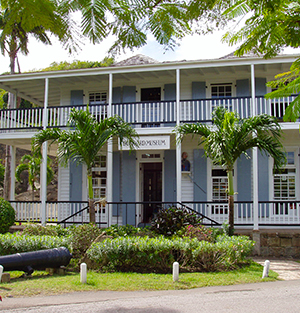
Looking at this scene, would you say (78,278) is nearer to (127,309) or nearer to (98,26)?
(127,309)

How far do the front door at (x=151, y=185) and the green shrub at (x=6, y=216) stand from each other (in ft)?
15.9

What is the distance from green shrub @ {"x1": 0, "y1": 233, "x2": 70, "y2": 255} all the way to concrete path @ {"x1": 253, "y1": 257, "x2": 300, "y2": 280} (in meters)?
4.88

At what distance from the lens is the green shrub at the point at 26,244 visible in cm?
810

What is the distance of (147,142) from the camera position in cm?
1130

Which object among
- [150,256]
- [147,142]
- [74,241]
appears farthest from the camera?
[147,142]

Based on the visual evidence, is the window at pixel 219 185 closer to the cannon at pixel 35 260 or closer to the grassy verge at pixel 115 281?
the grassy verge at pixel 115 281

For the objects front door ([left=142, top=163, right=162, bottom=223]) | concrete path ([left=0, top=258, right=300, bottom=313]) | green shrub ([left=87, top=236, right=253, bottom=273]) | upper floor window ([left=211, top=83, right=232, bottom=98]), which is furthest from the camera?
front door ([left=142, top=163, right=162, bottom=223])

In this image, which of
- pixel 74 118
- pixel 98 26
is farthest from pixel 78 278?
pixel 98 26

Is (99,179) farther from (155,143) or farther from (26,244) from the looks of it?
(26,244)

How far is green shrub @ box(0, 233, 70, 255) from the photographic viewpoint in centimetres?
810

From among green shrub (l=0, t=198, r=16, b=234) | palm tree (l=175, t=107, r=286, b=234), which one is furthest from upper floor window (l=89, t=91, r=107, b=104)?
palm tree (l=175, t=107, r=286, b=234)

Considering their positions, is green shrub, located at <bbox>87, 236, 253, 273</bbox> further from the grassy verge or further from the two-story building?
the two-story building

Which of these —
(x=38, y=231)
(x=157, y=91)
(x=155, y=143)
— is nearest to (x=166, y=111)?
(x=155, y=143)

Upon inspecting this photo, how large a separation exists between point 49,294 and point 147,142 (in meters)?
6.23
